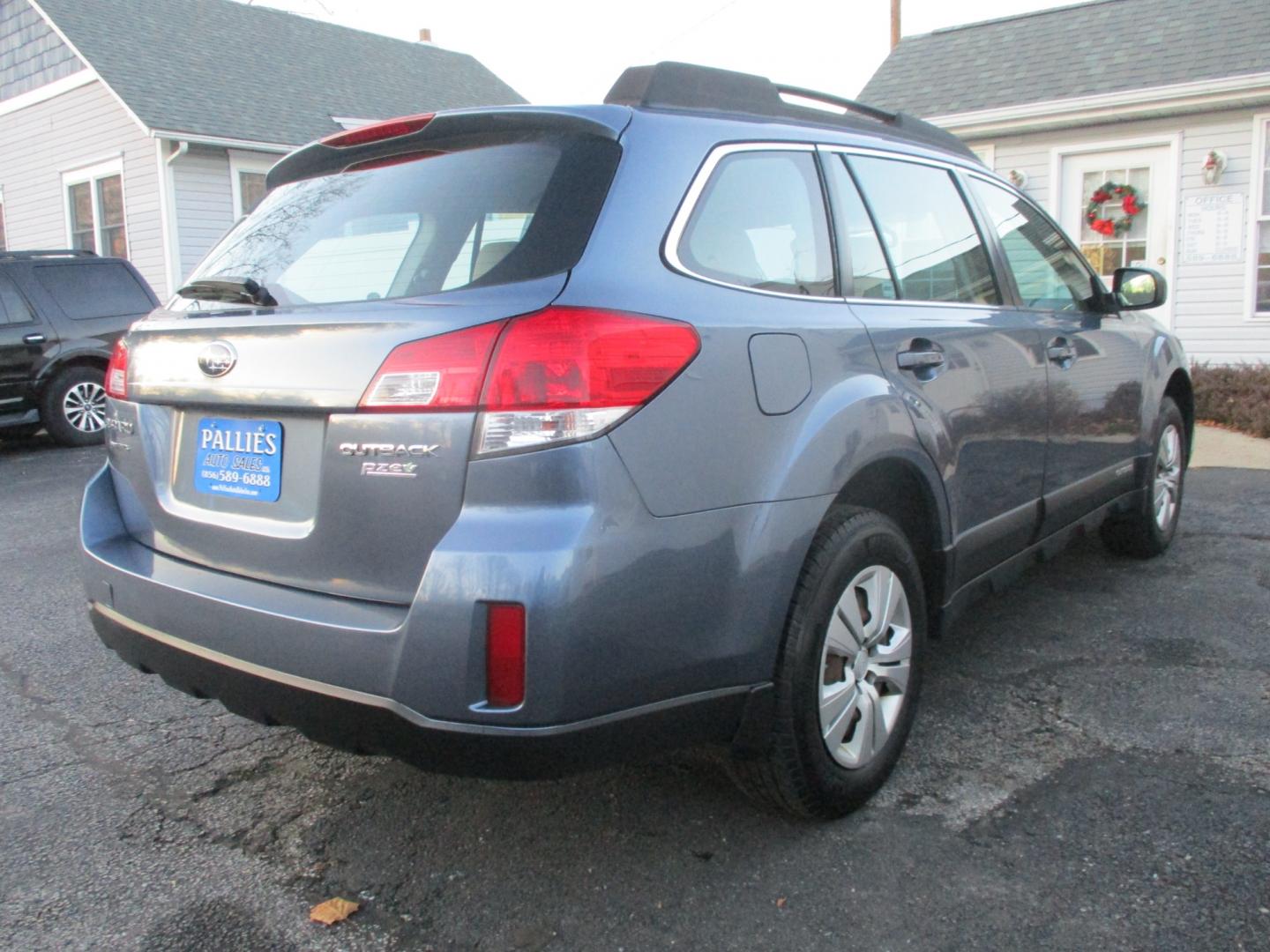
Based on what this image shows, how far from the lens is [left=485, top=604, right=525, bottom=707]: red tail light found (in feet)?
6.72

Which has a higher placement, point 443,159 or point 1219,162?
point 1219,162

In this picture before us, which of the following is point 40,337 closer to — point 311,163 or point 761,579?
point 311,163

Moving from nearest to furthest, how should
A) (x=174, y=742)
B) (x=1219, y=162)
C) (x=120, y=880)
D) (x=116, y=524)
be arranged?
(x=120, y=880)
(x=116, y=524)
(x=174, y=742)
(x=1219, y=162)

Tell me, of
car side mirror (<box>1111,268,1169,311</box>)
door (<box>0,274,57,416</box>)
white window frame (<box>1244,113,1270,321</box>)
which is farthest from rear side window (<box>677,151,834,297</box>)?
white window frame (<box>1244,113,1270,321</box>)

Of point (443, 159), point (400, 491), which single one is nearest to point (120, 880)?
point (400, 491)

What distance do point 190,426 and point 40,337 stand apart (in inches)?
328

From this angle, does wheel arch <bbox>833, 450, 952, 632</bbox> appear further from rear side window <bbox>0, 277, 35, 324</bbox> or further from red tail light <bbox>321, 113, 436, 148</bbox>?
rear side window <bbox>0, 277, 35, 324</bbox>

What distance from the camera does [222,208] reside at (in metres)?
15.6

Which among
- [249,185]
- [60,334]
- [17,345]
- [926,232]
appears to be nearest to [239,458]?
[926,232]

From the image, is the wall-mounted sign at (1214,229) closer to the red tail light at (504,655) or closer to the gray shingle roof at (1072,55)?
the gray shingle roof at (1072,55)

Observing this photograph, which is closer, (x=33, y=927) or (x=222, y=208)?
(x=33, y=927)

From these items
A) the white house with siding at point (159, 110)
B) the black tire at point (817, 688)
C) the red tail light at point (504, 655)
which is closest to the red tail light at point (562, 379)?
the red tail light at point (504, 655)

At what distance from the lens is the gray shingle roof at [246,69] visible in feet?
50.1

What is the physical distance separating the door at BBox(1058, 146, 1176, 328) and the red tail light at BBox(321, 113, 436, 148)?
399 inches
